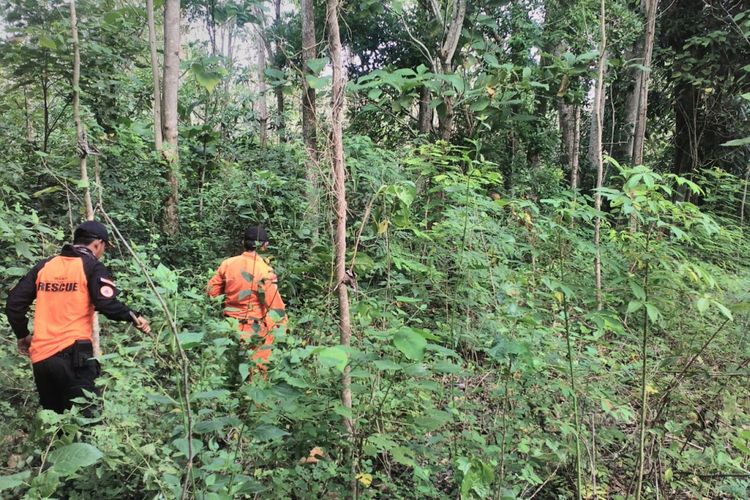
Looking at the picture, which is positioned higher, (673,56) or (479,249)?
(673,56)

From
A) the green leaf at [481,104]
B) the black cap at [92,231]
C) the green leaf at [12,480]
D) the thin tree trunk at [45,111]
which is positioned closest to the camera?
the green leaf at [12,480]

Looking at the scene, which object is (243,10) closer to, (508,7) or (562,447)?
(508,7)

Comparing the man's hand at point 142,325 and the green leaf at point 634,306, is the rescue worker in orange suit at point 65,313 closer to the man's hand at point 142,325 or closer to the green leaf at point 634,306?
the man's hand at point 142,325

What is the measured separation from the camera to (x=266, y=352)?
257 centimetres

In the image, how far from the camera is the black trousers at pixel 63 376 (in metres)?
3.00

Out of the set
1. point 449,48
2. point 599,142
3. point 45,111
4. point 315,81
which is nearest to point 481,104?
point 599,142

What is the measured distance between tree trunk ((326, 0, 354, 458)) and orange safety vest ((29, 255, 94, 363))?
6.26 ft

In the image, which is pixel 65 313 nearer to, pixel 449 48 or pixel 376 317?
pixel 376 317

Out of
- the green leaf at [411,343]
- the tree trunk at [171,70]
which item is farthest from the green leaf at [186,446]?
the tree trunk at [171,70]

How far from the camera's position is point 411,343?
69.6 inches

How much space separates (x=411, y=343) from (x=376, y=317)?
920 mm

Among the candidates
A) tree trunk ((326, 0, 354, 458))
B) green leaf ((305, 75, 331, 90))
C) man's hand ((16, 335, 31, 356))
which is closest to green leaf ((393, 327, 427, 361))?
tree trunk ((326, 0, 354, 458))

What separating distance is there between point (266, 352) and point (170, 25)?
6448mm

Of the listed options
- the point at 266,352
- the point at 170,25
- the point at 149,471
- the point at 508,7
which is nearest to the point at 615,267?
the point at 266,352
